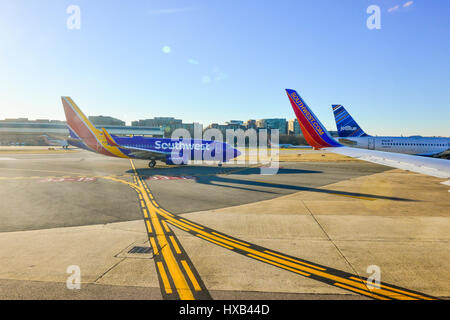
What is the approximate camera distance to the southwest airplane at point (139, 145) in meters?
30.2

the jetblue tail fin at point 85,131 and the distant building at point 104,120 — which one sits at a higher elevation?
the distant building at point 104,120

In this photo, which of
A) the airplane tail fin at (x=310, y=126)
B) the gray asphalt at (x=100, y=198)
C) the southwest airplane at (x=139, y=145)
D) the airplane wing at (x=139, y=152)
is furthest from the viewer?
the southwest airplane at (x=139, y=145)

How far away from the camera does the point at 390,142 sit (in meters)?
33.5

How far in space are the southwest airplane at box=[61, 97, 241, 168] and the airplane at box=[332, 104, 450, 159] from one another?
18173 millimetres

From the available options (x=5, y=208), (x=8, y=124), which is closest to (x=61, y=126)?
(x=8, y=124)

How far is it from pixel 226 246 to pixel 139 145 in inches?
1055

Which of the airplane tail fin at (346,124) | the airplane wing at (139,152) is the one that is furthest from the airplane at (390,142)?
the airplane wing at (139,152)

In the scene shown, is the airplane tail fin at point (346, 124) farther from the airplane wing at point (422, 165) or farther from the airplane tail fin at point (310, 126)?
the airplane wing at point (422, 165)

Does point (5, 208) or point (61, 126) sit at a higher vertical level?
point (61, 126)

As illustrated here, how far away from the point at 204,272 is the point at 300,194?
1120 cm

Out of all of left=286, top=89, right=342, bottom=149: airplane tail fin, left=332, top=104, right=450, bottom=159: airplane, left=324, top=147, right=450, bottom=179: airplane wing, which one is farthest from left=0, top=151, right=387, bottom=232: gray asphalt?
left=332, top=104, right=450, bottom=159: airplane

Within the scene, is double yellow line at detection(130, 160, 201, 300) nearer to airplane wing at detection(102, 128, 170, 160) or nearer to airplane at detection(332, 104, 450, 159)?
airplane wing at detection(102, 128, 170, 160)
